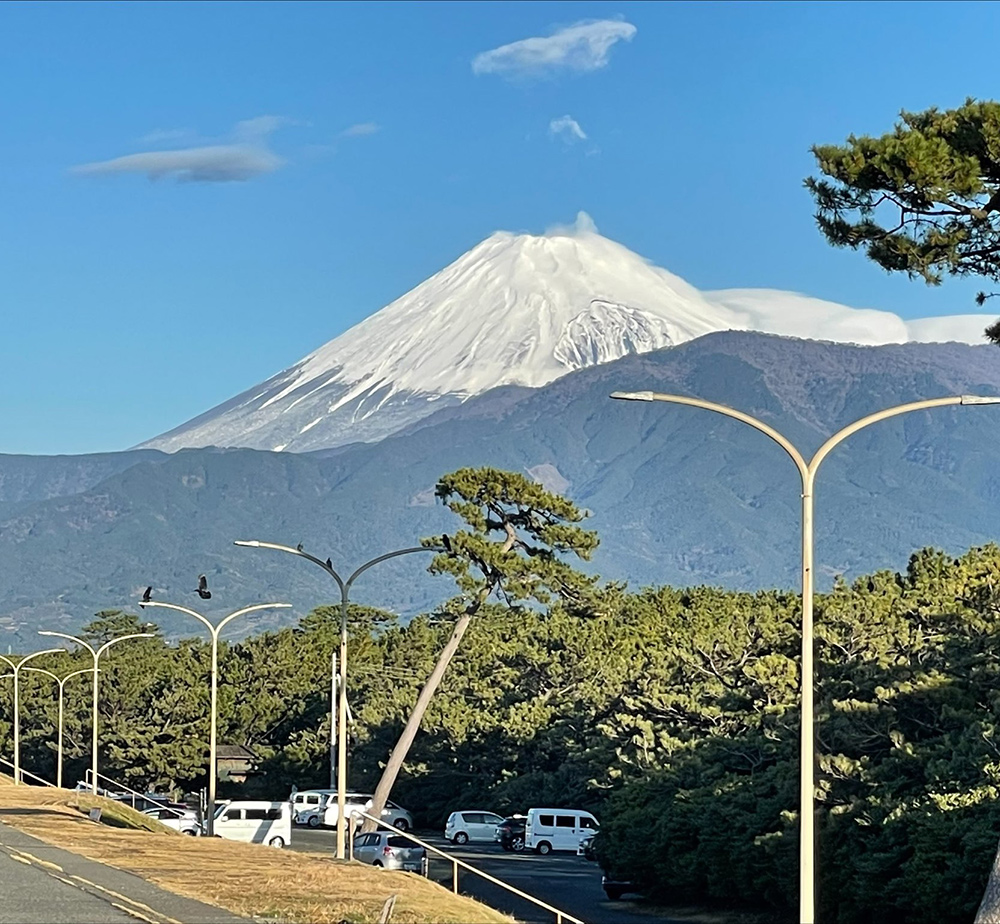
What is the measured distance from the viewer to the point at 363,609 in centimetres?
13200

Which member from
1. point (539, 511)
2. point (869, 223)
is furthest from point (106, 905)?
point (539, 511)

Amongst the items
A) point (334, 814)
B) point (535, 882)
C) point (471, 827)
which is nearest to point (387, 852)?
point (535, 882)

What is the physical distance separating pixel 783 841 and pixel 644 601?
5256cm

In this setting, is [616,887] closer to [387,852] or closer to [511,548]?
[387,852]

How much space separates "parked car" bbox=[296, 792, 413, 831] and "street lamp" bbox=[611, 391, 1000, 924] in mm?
54406

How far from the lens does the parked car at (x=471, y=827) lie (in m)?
70.8

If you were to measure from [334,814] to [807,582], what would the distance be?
5587 centimetres

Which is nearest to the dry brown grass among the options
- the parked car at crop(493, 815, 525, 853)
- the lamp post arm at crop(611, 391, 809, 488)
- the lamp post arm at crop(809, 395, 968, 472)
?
the lamp post arm at crop(611, 391, 809, 488)

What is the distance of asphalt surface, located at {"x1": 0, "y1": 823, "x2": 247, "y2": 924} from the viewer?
2284cm

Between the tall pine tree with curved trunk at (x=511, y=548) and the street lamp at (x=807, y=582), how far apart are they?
35.0 meters

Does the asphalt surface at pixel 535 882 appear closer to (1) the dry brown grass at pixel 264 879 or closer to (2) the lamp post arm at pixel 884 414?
(1) the dry brown grass at pixel 264 879

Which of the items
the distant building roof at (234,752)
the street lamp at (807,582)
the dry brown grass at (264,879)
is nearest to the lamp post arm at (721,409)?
the street lamp at (807,582)

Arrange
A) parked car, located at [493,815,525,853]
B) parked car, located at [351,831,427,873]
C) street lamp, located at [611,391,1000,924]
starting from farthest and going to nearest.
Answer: parked car, located at [493,815,525,853], parked car, located at [351,831,427,873], street lamp, located at [611,391,1000,924]

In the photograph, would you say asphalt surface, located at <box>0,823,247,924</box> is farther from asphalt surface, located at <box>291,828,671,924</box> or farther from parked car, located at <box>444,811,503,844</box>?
parked car, located at <box>444,811,503,844</box>
